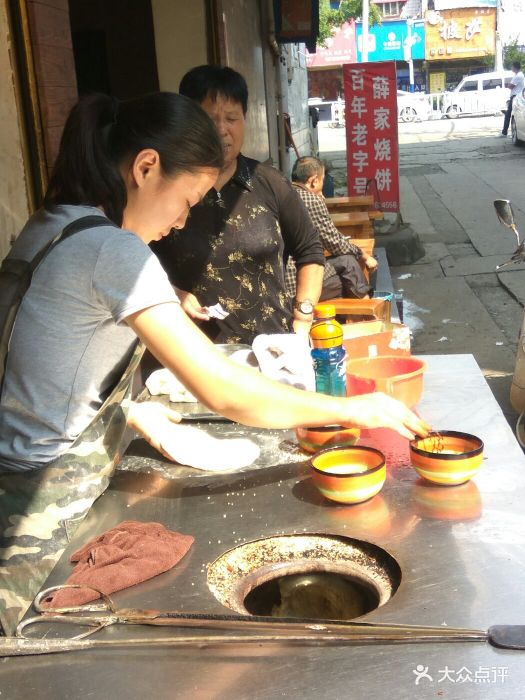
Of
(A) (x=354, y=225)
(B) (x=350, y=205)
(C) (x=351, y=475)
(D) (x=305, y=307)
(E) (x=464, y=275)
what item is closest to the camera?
(C) (x=351, y=475)

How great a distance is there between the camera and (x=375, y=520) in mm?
1628

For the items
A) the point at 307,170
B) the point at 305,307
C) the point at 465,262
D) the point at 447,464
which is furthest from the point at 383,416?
the point at 465,262

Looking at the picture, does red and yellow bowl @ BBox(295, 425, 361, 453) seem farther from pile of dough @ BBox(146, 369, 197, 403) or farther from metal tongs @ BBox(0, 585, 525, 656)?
metal tongs @ BBox(0, 585, 525, 656)

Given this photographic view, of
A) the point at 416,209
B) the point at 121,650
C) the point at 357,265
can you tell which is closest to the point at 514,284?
the point at 357,265

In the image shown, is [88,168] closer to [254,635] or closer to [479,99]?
[254,635]

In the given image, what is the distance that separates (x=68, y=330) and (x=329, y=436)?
2.34ft

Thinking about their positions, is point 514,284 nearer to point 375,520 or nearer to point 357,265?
point 357,265

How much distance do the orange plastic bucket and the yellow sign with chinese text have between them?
42.9 meters

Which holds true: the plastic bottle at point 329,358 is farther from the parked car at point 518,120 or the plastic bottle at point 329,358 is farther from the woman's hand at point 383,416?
the parked car at point 518,120

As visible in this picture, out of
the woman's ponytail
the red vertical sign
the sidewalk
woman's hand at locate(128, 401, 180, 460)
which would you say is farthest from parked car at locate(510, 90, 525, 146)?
the woman's ponytail

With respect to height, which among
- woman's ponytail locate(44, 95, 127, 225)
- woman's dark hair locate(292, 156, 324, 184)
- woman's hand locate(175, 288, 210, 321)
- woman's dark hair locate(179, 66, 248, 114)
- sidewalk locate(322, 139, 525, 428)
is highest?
woman's dark hair locate(179, 66, 248, 114)

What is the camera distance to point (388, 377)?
2.12 metres

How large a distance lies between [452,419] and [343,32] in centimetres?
4151

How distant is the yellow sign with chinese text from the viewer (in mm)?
41031
